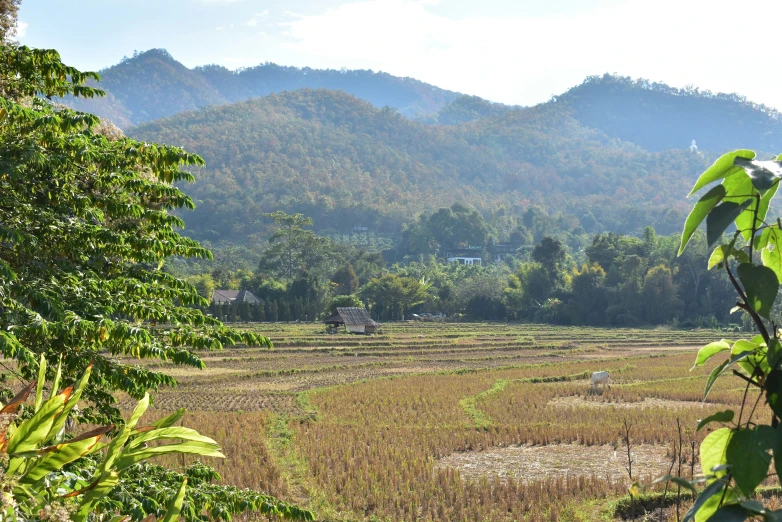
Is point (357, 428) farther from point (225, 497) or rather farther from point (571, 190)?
point (571, 190)

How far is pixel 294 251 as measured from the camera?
73438mm

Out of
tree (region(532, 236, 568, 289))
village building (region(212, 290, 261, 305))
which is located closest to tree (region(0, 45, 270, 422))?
village building (region(212, 290, 261, 305))

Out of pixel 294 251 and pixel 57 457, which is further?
pixel 294 251

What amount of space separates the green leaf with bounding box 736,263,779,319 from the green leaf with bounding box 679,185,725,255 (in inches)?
3.2

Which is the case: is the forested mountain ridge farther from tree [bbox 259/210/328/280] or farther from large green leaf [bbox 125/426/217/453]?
large green leaf [bbox 125/426/217/453]

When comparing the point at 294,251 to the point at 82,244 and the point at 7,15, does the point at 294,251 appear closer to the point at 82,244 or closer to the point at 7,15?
the point at 7,15

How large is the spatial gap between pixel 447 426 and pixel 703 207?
16.0m

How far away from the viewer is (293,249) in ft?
239

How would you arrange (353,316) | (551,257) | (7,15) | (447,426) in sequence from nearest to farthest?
(7,15) < (447,426) < (353,316) < (551,257)

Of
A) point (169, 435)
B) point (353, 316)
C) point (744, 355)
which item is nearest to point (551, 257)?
point (353, 316)

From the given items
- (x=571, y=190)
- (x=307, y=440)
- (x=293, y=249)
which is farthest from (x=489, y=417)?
(x=571, y=190)

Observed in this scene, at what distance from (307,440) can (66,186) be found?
960 cm

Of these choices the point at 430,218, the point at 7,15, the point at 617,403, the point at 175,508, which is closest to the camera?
the point at 175,508

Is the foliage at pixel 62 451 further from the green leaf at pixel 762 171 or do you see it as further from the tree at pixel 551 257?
the tree at pixel 551 257
